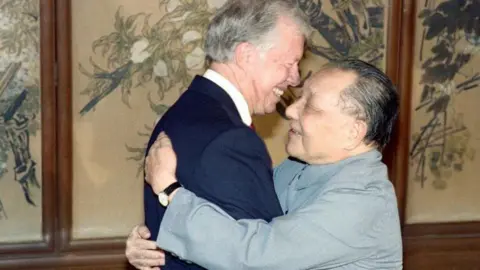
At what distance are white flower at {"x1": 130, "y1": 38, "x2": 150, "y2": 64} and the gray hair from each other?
1.63 metres

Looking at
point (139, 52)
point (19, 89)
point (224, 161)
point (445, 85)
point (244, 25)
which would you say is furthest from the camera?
point (445, 85)

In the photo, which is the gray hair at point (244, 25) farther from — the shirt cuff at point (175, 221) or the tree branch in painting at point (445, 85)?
the tree branch in painting at point (445, 85)

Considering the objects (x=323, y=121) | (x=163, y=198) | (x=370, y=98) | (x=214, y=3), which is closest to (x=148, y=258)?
(x=163, y=198)

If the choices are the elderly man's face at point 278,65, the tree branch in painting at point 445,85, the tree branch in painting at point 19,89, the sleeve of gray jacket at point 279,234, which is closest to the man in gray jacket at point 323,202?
the sleeve of gray jacket at point 279,234

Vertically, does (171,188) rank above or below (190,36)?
below

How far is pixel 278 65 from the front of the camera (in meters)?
2.26

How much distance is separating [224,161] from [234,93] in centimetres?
28

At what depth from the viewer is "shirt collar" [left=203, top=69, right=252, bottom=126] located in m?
2.19

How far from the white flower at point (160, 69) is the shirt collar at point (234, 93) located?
1.68m

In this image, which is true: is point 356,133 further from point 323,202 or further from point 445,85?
point 445,85

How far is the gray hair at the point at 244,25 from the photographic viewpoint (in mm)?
2199

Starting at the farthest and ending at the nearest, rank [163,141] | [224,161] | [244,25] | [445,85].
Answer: [445,85], [244,25], [163,141], [224,161]

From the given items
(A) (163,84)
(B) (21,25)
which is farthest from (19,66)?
(A) (163,84)

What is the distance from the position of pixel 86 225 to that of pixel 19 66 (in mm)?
731
